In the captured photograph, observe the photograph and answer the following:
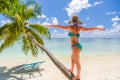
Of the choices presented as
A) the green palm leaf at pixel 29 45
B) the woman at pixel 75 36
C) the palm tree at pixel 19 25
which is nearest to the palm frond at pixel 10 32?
the palm tree at pixel 19 25

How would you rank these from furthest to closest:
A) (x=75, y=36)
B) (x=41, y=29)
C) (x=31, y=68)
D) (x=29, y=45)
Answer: (x=31, y=68) < (x=29, y=45) < (x=41, y=29) < (x=75, y=36)

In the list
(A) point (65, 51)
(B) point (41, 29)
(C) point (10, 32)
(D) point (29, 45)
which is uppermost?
(B) point (41, 29)

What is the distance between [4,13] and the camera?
15.3 meters

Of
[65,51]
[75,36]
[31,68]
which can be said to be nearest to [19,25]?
[31,68]

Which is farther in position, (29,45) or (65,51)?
(65,51)

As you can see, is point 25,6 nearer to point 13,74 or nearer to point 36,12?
point 36,12

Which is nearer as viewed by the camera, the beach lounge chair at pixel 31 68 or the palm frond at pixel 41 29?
the palm frond at pixel 41 29

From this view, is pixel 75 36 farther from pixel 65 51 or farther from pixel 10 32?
pixel 65 51

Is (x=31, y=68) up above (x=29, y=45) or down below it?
below

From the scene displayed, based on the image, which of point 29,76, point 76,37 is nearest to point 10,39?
point 29,76

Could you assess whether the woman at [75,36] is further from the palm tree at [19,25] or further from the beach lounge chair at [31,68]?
the beach lounge chair at [31,68]

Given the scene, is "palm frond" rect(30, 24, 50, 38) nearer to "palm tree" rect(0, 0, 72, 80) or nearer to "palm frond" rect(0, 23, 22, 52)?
"palm tree" rect(0, 0, 72, 80)

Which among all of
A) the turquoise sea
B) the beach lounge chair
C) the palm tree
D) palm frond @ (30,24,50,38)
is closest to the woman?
the palm tree

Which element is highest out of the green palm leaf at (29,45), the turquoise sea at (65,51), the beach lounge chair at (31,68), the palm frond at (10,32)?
the palm frond at (10,32)
